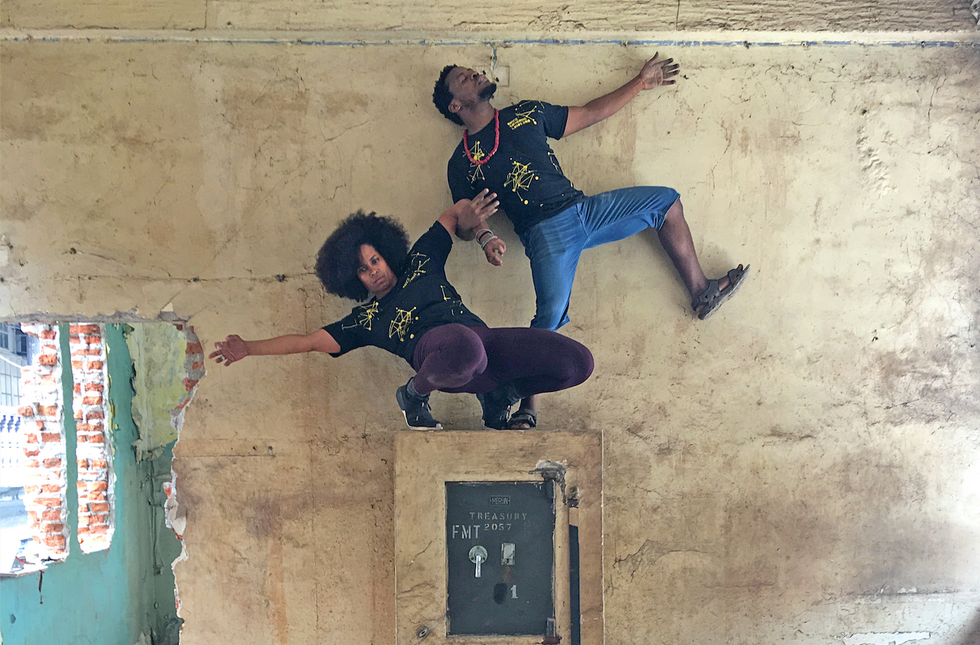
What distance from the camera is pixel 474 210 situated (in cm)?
272

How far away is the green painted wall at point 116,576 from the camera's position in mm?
3723

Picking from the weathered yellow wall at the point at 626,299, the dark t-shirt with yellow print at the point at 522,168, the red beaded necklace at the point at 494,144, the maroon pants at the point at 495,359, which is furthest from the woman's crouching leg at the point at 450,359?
the red beaded necklace at the point at 494,144

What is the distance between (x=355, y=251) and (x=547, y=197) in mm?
843

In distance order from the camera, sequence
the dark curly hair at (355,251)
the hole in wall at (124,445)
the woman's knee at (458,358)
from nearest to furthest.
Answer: the woman's knee at (458,358), the dark curly hair at (355,251), the hole in wall at (124,445)

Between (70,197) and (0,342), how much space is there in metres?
3.09

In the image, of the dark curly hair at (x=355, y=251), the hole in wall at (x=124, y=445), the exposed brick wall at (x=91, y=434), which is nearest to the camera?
the dark curly hair at (x=355, y=251)

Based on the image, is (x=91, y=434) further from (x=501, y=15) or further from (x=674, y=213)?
(x=674, y=213)

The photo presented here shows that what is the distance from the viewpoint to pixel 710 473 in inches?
117

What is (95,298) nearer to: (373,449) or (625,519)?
(373,449)

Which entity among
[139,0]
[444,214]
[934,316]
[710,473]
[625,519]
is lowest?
[625,519]

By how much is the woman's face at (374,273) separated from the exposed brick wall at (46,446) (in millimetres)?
2153

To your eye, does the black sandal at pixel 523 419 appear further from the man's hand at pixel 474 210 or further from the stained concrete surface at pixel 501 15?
the stained concrete surface at pixel 501 15

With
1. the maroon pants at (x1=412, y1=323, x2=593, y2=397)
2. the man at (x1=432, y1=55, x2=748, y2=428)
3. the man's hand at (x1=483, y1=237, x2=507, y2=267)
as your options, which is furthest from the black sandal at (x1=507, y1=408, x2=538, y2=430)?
the man's hand at (x1=483, y1=237, x2=507, y2=267)

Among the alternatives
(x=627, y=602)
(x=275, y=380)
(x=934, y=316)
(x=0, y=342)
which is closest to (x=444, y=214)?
(x=275, y=380)
